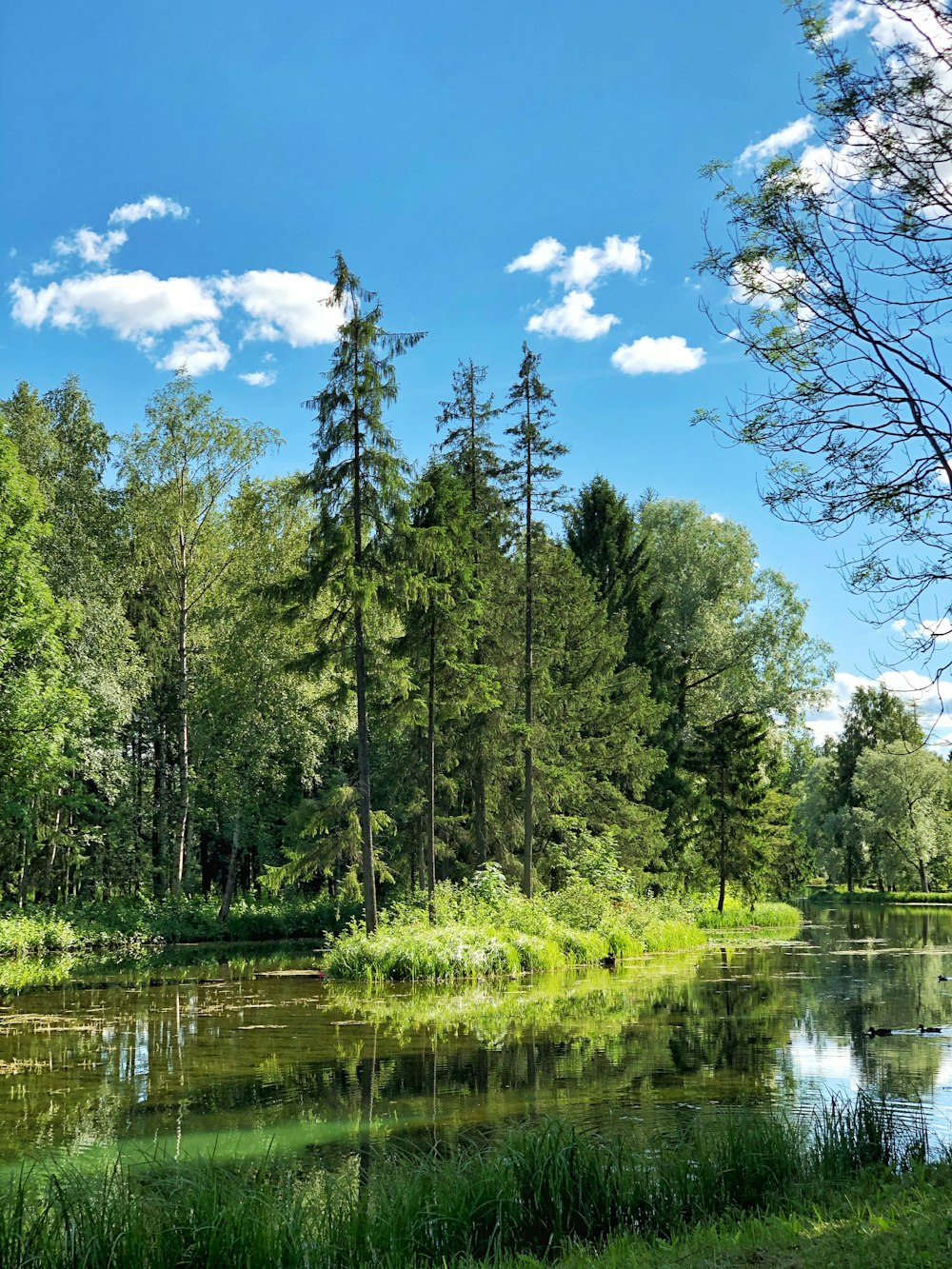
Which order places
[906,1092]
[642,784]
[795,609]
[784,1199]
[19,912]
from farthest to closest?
[795,609] → [642,784] → [19,912] → [906,1092] → [784,1199]

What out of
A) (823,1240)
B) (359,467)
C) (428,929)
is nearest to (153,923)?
(428,929)

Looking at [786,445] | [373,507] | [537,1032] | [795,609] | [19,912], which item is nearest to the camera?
[786,445]

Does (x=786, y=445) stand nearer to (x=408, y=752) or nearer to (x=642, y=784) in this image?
(x=408, y=752)

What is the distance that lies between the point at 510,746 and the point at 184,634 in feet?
39.8

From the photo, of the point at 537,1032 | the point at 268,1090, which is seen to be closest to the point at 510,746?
the point at 537,1032

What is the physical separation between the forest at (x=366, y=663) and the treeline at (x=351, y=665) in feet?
0.33

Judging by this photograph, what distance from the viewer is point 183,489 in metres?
33.4

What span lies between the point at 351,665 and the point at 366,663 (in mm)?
1433

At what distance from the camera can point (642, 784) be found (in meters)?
36.2

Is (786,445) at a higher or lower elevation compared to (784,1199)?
higher

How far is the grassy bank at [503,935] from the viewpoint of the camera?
68.2ft

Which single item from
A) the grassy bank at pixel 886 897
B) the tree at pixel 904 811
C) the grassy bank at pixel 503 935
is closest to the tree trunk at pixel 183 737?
the grassy bank at pixel 503 935

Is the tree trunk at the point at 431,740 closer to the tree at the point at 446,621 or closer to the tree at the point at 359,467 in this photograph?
the tree at the point at 446,621

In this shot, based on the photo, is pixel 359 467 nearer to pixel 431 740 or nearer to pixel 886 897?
pixel 431 740
